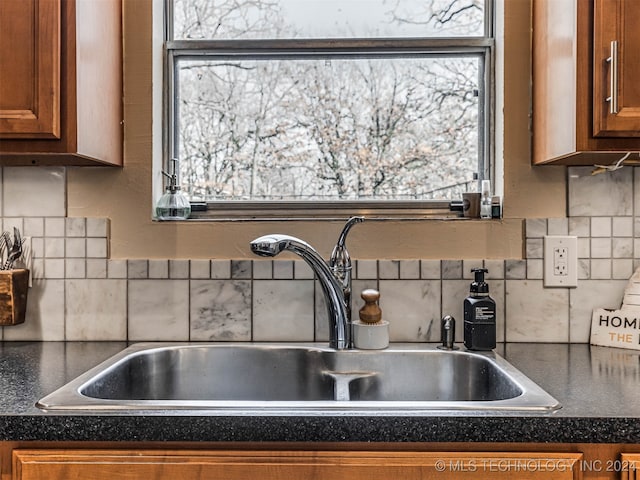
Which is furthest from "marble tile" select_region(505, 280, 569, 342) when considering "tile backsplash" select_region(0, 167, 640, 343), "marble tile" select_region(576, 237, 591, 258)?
"marble tile" select_region(576, 237, 591, 258)

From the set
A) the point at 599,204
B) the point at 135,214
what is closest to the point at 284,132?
the point at 135,214

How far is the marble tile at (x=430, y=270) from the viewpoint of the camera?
1571mm

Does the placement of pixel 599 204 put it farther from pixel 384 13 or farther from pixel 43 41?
pixel 43 41

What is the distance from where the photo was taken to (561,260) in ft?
5.12

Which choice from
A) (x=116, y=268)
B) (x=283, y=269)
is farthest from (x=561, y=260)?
(x=116, y=268)

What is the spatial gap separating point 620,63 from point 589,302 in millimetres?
647

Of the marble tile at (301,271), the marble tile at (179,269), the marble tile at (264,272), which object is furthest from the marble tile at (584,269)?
the marble tile at (179,269)

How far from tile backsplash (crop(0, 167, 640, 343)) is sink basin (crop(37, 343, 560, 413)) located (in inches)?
3.9

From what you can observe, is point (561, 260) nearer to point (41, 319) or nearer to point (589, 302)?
point (589, 302)

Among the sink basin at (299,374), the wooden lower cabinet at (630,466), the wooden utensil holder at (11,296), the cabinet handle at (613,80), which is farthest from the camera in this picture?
the wooden utensil holder at (11,296)

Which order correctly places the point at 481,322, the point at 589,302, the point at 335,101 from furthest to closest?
the point at 335,101
the point at 589,302
the point at 481,322

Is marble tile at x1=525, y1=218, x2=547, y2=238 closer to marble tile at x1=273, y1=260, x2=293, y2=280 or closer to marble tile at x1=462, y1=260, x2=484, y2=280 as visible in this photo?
marble tile at x1=462, y1=260, x2=484, y2=280

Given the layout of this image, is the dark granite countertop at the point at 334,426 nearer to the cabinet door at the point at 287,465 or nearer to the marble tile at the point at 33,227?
the cabinet door at the point at 287,465

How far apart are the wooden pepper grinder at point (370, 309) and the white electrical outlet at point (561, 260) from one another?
486 mm
